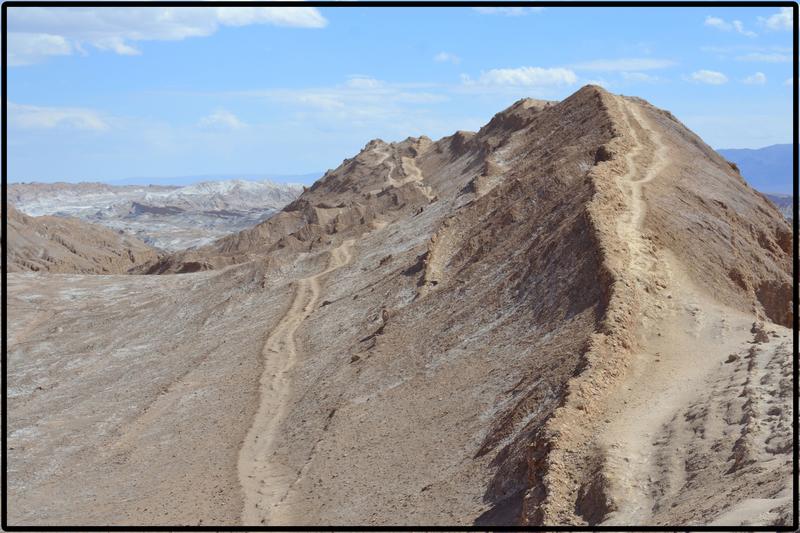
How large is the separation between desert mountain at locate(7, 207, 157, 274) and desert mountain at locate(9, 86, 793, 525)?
96.7 feet

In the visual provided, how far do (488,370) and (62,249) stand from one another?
64.7 m

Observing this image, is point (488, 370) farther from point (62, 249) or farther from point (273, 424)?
point (62, 249)

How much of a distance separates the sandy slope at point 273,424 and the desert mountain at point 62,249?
1385 inches

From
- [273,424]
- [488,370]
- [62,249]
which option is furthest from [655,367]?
[62,249]

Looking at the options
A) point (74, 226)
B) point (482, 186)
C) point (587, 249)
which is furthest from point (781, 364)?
point (74, 226)

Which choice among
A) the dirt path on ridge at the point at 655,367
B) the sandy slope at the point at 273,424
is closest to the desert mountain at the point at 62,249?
the sandy slope at the point at 273,424

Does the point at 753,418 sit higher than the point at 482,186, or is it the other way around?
the point at 482,186

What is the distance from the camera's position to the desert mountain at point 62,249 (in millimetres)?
74250

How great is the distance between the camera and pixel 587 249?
24078mm

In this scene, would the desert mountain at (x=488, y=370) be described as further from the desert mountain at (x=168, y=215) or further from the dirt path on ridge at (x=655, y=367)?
the desert mountain at (x=168, y=215)

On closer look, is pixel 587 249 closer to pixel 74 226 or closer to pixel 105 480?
pixel 105 480

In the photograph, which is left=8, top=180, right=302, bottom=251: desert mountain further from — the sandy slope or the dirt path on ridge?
the dirt path on ridge

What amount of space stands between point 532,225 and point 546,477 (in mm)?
15354

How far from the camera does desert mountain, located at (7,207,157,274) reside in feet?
244
